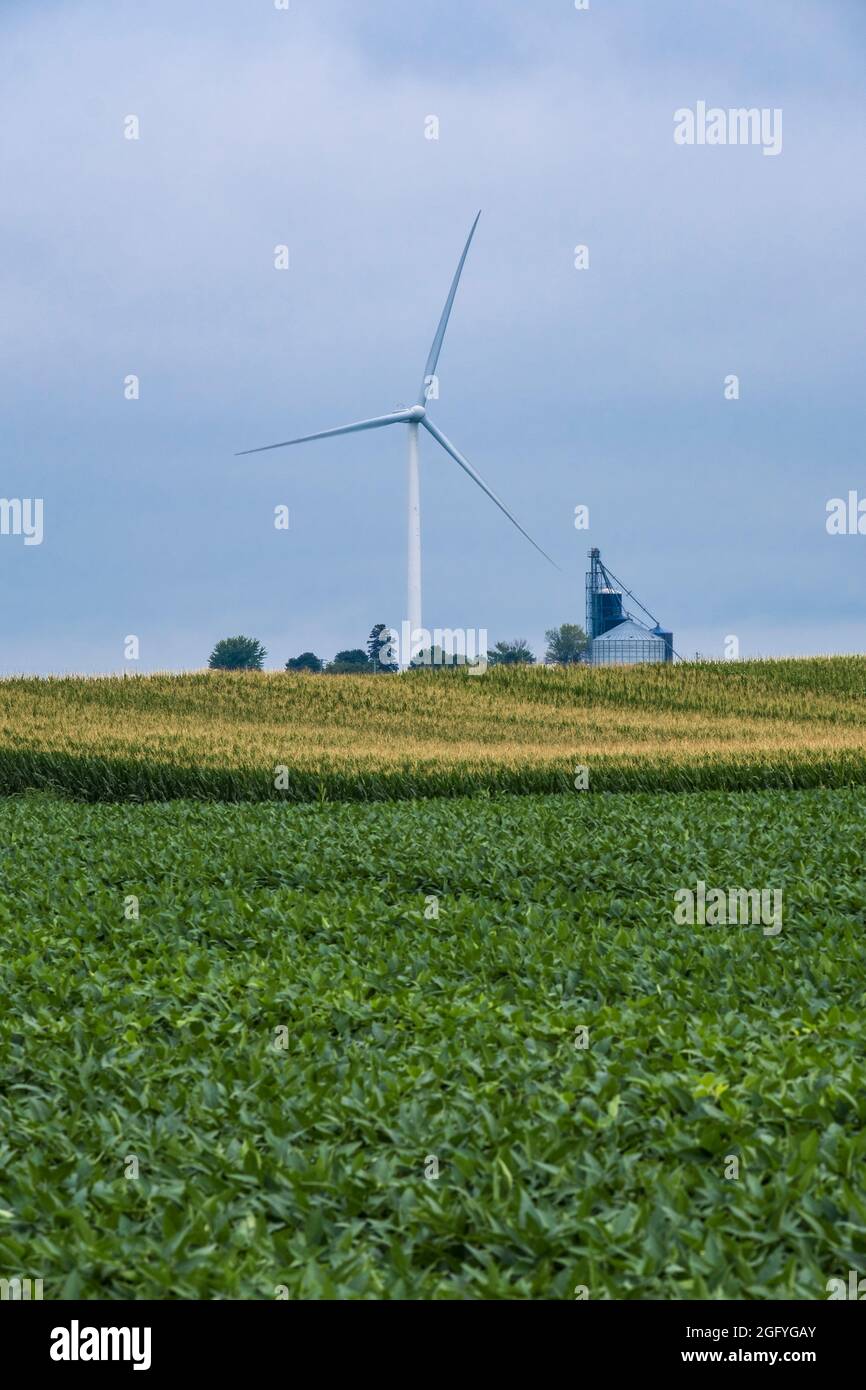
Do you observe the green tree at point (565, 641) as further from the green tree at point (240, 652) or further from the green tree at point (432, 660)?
the green tree at point (432, 660)

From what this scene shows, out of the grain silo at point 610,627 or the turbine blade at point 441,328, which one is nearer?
the turbine blade at point 441,328

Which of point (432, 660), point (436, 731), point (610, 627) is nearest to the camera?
point (436, 731)

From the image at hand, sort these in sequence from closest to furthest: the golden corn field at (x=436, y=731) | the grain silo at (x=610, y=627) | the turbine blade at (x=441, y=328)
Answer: the golden corn field at (x=436, y=731) < the turbine blade at (x=441, y=328) < the grain silo at (x=610, y=627)

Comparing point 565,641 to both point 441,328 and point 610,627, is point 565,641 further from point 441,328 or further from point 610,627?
point 441,328

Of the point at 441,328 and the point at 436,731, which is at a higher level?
the point at 441,328

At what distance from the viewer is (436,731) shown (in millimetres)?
35375

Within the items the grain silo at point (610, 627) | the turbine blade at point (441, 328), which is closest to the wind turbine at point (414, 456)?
the turbine blade at point (441, 328)

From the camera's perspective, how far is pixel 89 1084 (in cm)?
621

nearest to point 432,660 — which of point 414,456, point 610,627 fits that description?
point 414,456

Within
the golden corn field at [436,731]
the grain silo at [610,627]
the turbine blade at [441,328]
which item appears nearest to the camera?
the golden corn field at [436,731]

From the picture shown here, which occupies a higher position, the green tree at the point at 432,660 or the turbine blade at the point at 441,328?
the turbine blade at the point at 441,328

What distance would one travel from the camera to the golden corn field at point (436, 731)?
2481cm

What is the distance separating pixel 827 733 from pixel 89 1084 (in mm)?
30725
